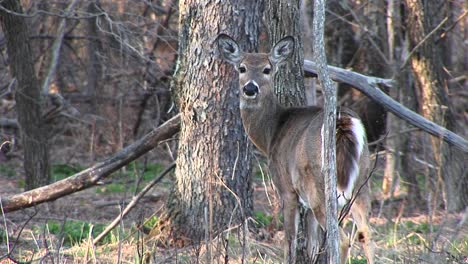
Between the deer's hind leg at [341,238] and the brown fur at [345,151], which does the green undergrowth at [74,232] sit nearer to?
the deer's hind leg at [341,238]

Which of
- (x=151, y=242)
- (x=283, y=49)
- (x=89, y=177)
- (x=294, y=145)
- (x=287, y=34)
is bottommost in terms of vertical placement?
(x=151, y=242)

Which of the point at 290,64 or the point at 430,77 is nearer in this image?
the point at 290,64

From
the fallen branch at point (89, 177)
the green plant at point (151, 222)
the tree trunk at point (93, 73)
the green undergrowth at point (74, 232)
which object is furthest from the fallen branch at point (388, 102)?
the tree trunk at point (93, 73)

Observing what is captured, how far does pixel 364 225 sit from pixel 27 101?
6787 mm

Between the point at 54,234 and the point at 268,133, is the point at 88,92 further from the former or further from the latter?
the point at 268,133

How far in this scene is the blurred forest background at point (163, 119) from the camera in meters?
8.23

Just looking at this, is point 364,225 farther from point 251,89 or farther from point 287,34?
point 287,34

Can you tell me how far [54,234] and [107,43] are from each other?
218 inches

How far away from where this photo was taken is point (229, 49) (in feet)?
26.2

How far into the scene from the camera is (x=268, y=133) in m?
7.86

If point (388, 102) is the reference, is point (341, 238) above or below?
below

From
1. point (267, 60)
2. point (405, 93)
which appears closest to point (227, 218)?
point (267, 60)

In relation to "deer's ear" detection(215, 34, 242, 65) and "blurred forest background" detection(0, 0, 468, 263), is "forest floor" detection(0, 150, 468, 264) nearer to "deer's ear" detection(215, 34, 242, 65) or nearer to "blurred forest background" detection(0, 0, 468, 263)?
"blurred forest background" detection(0, 0, 468, 263)

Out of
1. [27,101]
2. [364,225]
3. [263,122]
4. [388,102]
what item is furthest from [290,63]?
[27,101]
